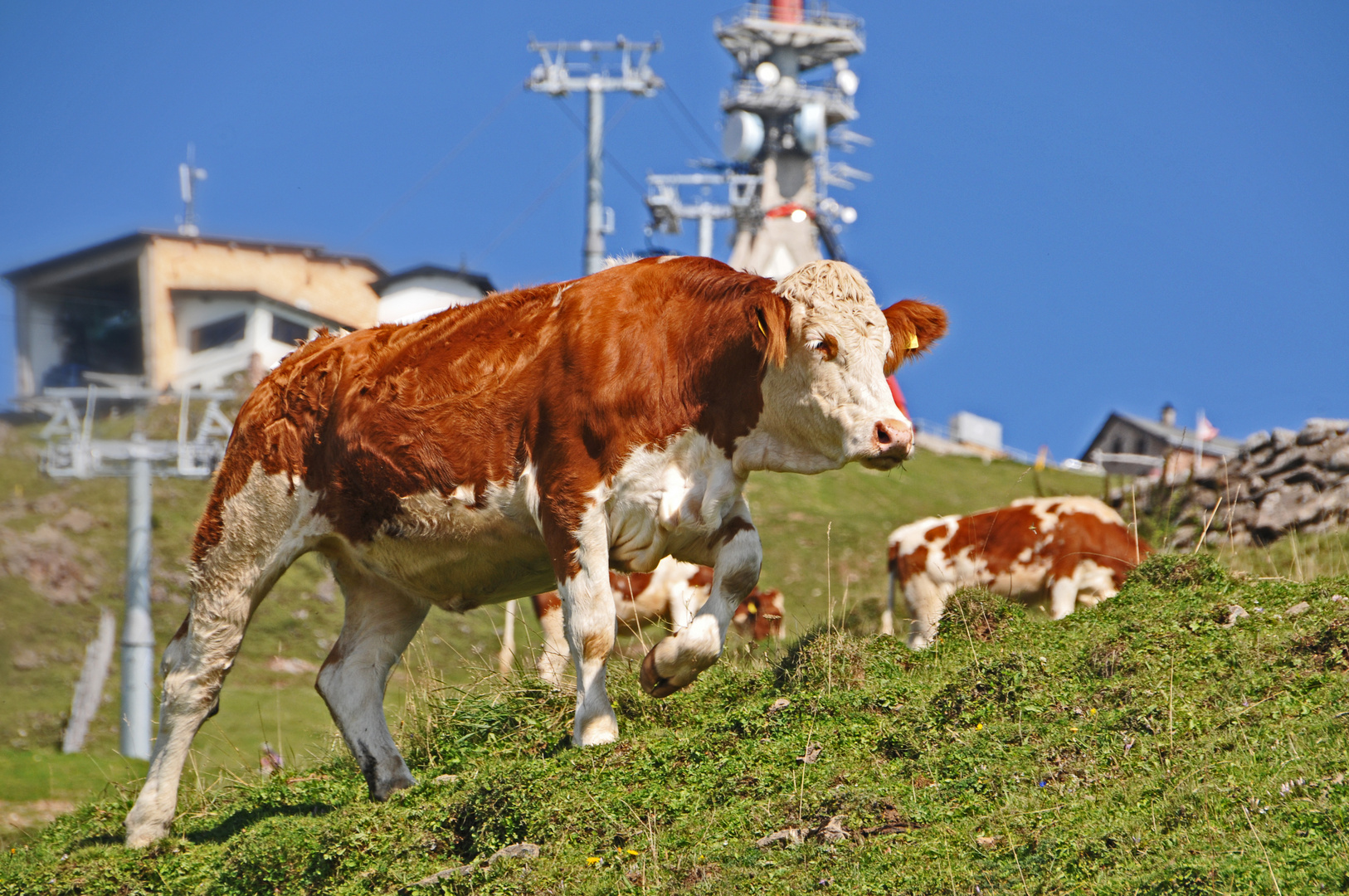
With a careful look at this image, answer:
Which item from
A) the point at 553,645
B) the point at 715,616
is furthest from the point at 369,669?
the point at 553,645

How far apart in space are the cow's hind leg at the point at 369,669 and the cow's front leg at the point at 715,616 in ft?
6.51

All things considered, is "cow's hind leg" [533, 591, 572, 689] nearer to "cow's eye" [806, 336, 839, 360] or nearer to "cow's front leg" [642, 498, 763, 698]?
"cow's front leg" [642, 498, 763, 698]

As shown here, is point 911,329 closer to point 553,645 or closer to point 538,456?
point 538,456

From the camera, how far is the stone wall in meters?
16.8

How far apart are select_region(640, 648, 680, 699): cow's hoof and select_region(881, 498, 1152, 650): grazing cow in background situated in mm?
7234

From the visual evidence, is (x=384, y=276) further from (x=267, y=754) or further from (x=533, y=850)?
(x=533, y=850)

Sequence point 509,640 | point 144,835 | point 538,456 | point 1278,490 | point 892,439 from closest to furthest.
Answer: point 892,439, point 538,456, point 144,835, point 509,640, point 1278,490

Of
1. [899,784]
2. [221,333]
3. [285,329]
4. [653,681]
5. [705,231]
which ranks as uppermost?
[705,231]

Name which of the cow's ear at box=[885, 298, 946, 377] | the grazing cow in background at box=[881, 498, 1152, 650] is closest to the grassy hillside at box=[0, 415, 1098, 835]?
the grazing cow in background at box=[881, 498, 1152, 650]

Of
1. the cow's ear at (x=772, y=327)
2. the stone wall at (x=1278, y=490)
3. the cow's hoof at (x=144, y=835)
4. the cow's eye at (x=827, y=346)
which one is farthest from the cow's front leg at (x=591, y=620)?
the stone wall at (x=1278, y=490)

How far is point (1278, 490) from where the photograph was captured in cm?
1759

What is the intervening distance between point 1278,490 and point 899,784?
13.3 meters

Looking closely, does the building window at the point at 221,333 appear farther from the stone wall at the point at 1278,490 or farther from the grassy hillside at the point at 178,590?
the stone wall at the point at 1278,490

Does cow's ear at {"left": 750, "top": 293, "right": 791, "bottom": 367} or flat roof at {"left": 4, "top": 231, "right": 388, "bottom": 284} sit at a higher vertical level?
flat roof at {"left": 4, "top": 231, "right": 388, "bottom": 284}
